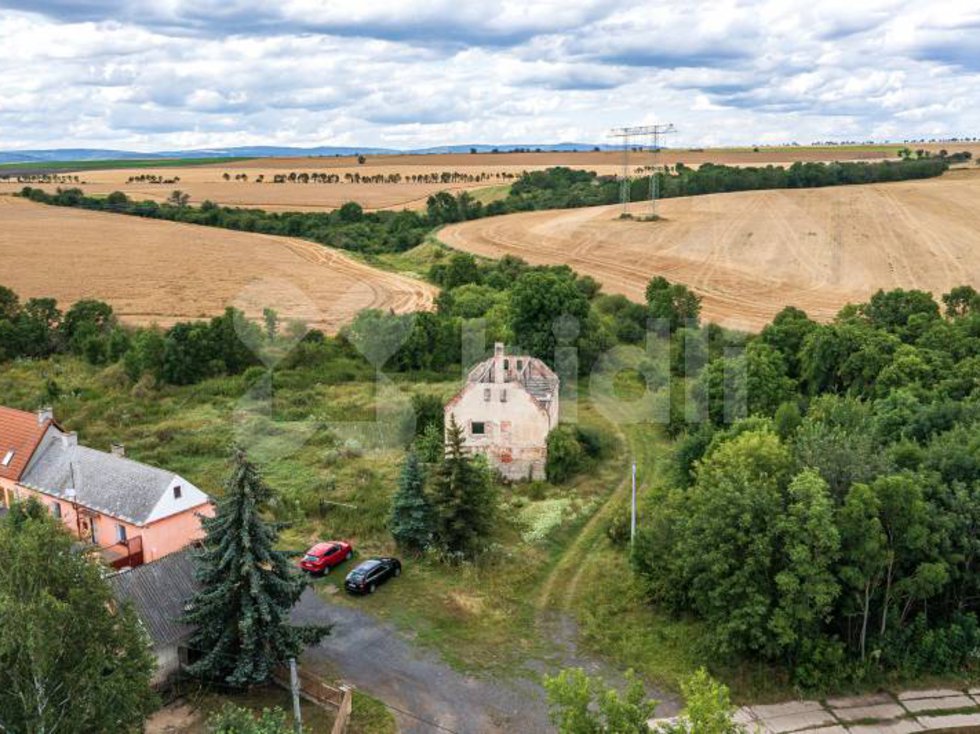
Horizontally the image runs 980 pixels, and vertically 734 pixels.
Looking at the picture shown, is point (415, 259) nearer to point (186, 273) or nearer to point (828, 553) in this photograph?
point (186, 273)

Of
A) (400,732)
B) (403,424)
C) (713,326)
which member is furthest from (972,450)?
(713,326)

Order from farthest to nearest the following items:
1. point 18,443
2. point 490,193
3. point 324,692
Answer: point 490,193
point 18,443
point 324,692

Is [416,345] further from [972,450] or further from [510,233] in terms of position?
[510,233]

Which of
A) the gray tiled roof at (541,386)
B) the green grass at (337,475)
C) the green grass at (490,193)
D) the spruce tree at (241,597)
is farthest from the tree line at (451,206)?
the spruce tree at (241,597)

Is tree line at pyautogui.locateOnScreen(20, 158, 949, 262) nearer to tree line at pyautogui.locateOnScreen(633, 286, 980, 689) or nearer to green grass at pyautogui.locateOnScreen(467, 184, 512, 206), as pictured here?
green grass at pyautogui.locateOnScreen(467, 184, 512, 206)

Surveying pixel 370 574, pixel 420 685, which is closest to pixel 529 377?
pixel 370 574

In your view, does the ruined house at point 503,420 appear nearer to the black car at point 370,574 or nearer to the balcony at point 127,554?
the black car at point 370,574
